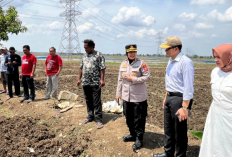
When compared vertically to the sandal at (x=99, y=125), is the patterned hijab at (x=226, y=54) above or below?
above

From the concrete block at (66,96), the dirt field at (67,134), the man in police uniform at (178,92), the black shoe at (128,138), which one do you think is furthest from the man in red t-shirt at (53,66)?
the man in police uniform at (178,92)

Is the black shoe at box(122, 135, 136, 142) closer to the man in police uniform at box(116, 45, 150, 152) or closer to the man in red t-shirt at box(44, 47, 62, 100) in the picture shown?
the man in police uniform at box(116, 45, 150, 152)

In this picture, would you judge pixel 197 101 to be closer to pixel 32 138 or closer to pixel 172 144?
pixel 172 144

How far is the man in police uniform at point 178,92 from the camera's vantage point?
2.71m

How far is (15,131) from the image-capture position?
4754 millimetres

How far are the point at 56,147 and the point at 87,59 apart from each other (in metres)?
2.11

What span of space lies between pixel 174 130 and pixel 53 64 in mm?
4693

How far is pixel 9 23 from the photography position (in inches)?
377

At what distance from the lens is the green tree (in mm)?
9320

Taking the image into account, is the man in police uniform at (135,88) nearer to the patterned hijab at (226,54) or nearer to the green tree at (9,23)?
the patterned hijab at (226,54)

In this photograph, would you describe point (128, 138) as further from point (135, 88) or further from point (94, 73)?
point (94, 73)

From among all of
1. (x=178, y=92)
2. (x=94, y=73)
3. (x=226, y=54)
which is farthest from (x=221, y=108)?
(x=94, y=73)

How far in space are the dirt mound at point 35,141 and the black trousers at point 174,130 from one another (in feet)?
5.91

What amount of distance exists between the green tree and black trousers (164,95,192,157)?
9.19 m
